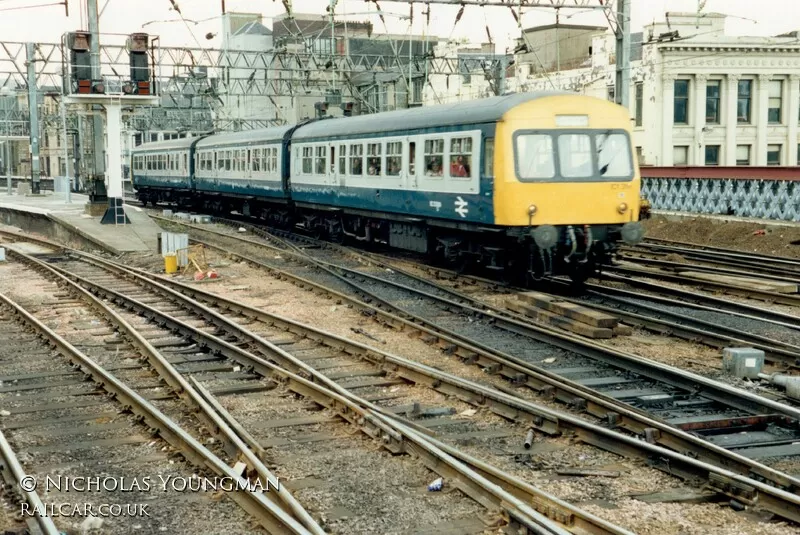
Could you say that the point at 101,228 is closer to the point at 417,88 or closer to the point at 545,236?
the point at 545,236

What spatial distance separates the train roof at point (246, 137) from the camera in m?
26.7

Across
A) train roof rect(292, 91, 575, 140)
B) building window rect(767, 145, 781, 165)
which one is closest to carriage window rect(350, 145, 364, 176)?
train roof rect(292, 91, 575, 140)

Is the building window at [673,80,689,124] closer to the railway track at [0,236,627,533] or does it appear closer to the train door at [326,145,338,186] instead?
the train door at [326,145,338,186]

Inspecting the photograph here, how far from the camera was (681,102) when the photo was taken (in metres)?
46.1

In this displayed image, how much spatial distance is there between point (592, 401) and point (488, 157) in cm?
736

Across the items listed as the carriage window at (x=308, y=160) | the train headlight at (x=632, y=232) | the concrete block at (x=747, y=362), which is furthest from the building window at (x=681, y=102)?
the concrete block at (x=747, y=362)

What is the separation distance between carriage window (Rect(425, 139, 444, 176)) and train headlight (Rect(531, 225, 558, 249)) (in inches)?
110

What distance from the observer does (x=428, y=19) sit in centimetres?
2517

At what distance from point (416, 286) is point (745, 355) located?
24.7ft

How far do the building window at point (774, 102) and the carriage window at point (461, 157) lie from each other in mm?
35244

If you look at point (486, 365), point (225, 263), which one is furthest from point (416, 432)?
point (225, 263)

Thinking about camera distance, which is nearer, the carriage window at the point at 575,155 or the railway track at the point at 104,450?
the railway track at the point at 104,450

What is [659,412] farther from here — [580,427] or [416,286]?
[416,286]

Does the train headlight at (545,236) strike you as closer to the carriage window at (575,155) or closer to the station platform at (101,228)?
the carriage window at (575,155)
